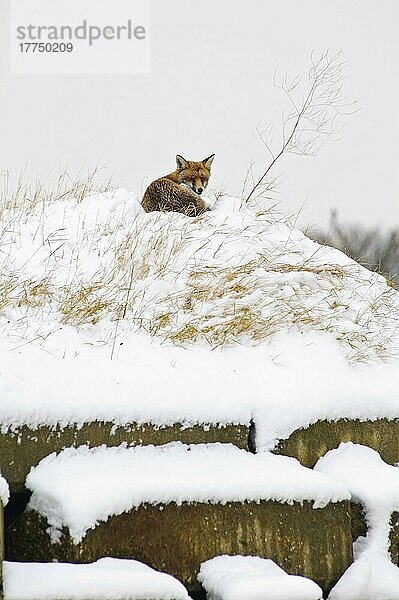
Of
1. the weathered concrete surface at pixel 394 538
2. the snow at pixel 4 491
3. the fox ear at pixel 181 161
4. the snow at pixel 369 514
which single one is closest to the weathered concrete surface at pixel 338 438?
the snow at pixel 369 514

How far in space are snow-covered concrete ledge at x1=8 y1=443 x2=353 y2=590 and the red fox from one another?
9.48 ft

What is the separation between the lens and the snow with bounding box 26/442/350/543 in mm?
2918

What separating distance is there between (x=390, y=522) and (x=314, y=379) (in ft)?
2.63

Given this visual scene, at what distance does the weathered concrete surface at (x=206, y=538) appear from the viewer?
296 centimetres

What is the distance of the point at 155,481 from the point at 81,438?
1.31 ft

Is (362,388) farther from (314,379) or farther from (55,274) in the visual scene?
(55,274)

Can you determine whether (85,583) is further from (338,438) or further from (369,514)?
(338,438)

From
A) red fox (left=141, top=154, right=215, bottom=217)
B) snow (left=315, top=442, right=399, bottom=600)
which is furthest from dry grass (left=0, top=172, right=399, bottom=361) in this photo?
snow (left=315, top=442, right=399, bottom=600)

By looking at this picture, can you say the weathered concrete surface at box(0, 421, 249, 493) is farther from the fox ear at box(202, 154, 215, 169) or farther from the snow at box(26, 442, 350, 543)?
the fox ear at box(202, 154, 215, 169)

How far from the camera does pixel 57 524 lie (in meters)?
2.91

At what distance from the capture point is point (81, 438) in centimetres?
327

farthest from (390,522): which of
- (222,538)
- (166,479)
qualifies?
(166,479)

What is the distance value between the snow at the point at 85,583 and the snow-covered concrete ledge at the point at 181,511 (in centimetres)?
22

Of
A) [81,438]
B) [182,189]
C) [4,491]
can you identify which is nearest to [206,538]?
[81,438]
